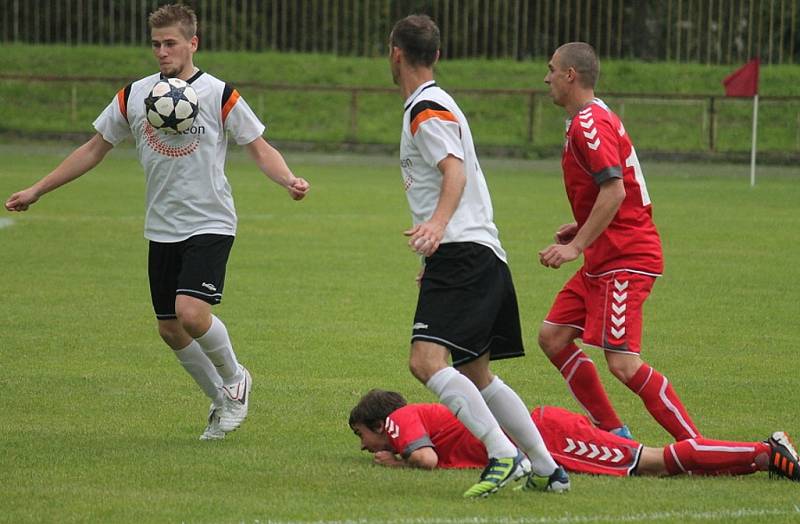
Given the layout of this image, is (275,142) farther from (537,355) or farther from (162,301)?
(162,301)

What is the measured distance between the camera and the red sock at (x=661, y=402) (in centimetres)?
687

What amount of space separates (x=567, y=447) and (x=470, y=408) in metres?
0.83

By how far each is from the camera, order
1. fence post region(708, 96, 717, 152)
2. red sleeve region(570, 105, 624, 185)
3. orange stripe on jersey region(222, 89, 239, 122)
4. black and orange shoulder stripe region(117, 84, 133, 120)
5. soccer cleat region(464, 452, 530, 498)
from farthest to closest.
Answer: fence post region(708, 96, 717, 152) < black and orange shoulder stripe region(117, 84, 133, 120) < orange stripe on jersey region(222, 89, 239, 122) < red sleeve region(570, 105, 624, 185) < soccer cleat region(464, 452, 530, 498)

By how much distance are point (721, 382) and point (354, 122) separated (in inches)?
1128

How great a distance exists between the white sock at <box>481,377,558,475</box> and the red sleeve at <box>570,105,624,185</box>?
1214 mm

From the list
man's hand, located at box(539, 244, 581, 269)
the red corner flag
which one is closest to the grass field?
man's hand, located at box(539, 244, 581, 269)

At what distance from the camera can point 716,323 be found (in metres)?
11.9

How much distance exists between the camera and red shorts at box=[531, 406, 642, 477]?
21.4 feet

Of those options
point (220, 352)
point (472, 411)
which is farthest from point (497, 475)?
point (220, 352)

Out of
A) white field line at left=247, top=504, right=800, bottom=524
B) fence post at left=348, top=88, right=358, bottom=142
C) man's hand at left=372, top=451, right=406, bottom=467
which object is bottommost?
fence post at left=348, top=88, right=358, bottom=142

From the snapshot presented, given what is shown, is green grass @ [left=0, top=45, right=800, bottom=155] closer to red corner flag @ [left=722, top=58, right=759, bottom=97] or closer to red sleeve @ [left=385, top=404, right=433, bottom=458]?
red corner flag @ [left=722, top=58, right=759, bottom=97]

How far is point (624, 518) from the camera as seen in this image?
18.3ft

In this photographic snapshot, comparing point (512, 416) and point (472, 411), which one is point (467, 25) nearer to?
point (512, 416)

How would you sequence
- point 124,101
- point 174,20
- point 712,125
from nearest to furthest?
point 174,20
point 124,101
point 712,125
